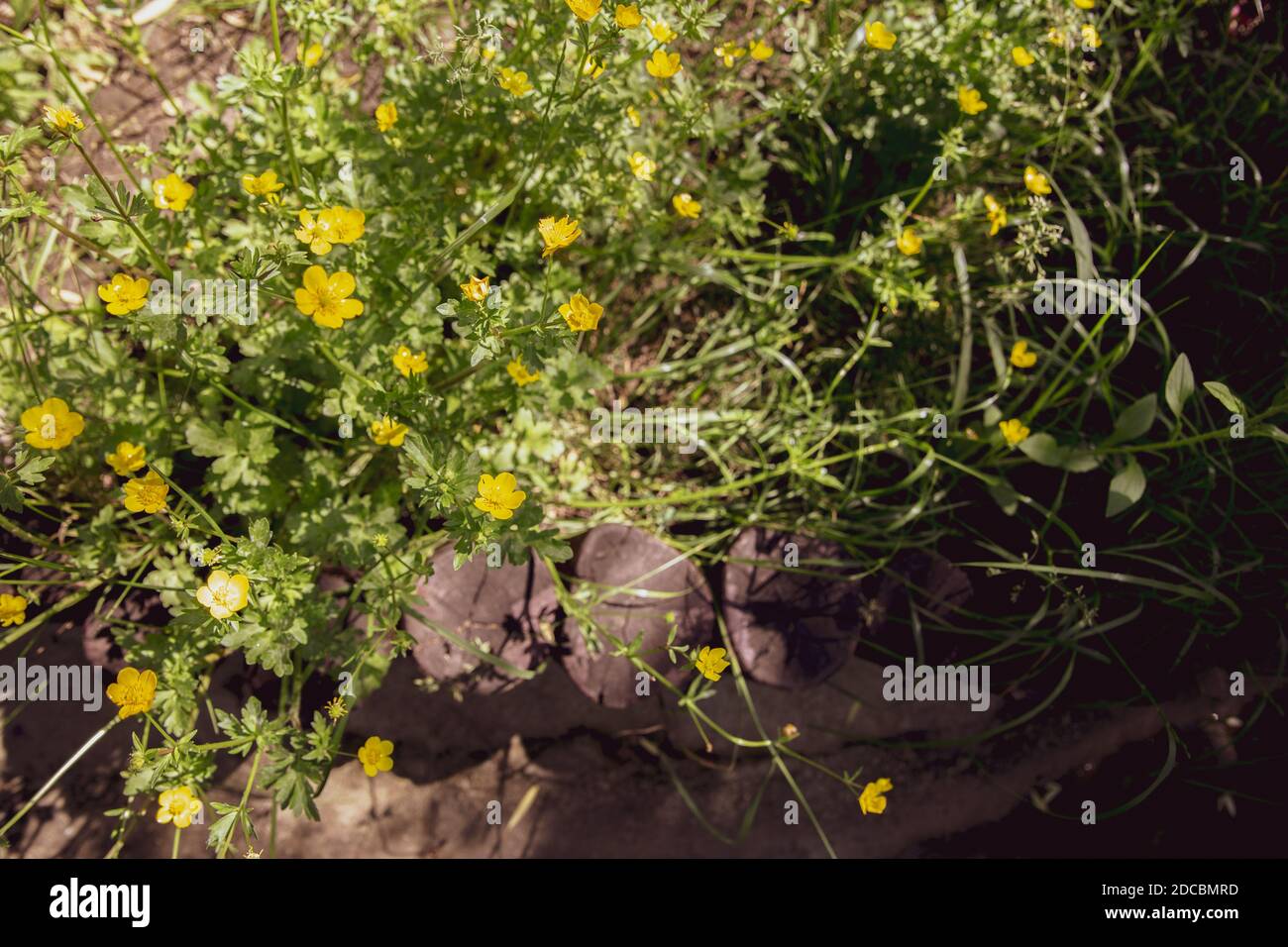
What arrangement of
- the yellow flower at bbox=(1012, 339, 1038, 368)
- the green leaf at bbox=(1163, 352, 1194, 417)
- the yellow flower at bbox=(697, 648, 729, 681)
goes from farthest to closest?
the yellow flower at bbox=(1012, 339, 1038, 368) → the green leaf at bbox=(1163, 352, 1194, 417) → the yellow flower at bbox=(697, 648, 729, 681)

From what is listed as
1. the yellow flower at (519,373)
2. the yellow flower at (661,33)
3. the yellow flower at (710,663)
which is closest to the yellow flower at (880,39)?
the yellow flower at (661,33)

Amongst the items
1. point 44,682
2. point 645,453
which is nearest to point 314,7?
point 645,453

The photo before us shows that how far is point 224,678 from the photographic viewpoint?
256cm

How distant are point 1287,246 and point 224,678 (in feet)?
12.8

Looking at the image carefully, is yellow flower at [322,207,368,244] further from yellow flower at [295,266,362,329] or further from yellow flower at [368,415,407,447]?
yellow flower at [368,415,407,447]

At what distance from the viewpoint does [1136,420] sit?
8.21ft

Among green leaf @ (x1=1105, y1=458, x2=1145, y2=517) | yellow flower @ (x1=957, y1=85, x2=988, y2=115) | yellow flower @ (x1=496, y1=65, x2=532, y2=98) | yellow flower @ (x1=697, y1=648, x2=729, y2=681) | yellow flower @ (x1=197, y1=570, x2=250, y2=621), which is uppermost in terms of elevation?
yellow flower @ (x1=957, y1=85, x2=988, y2=115)

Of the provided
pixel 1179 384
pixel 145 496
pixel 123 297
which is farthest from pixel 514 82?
pixel 1179 384

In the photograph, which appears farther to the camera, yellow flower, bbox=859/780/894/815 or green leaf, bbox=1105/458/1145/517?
green leaf, bbox=1105/458/1145/517

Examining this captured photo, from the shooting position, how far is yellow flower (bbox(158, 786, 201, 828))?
67.8 inches

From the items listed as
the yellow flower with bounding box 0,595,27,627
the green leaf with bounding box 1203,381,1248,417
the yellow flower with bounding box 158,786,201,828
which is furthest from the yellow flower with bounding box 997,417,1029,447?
the yellow flower with bounding box 0,595,27,627

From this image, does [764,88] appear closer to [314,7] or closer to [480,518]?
[314,7]

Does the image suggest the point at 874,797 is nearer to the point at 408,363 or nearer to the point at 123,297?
the point at 408,363

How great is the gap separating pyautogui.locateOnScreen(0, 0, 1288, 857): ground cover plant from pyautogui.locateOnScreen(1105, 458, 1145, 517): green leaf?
1 cm
